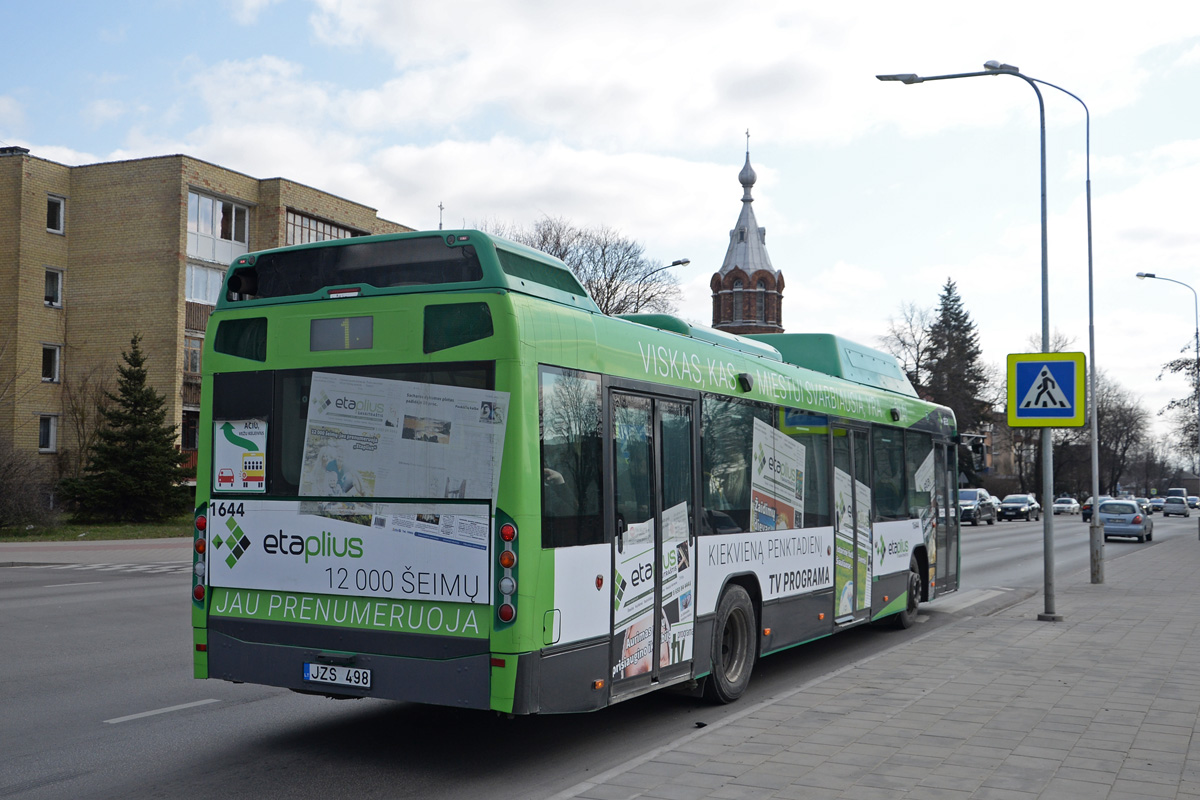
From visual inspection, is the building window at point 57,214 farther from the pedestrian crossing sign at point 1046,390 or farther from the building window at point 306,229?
the pedestrian crossing sign at point 1046,390

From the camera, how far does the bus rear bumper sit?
5863 millimetres

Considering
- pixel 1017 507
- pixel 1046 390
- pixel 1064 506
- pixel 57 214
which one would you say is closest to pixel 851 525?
pixel 1046 390

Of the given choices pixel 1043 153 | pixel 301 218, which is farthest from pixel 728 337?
pixel 301 218

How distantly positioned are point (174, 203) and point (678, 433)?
3942 centimetres

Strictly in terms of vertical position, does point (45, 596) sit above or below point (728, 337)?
below

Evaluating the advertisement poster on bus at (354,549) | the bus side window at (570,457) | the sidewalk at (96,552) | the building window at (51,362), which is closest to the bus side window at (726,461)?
the bus side window at (570,457)

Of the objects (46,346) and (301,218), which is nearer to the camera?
(46,346)

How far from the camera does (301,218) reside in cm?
4694

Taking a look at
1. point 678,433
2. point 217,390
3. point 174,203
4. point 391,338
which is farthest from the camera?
point 174,203

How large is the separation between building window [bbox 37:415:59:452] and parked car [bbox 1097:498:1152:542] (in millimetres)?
40086

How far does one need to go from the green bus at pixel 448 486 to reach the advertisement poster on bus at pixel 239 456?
0.01m

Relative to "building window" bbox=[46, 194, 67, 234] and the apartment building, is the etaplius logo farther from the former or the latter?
"building window" bbox=[46, 194, 67, 234]

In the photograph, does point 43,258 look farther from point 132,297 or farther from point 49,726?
point 49,726

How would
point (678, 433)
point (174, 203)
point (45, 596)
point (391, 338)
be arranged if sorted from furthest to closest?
1. point (174, 203)
2. point (45, 596)
3. point (678, 433)
4. point (391, 338)
